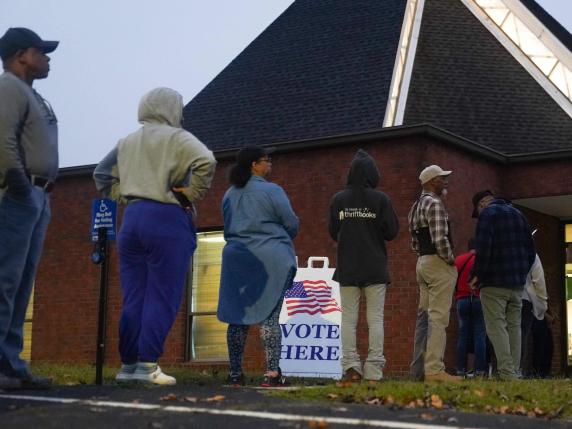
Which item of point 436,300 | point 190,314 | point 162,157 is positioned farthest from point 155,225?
point 190,314

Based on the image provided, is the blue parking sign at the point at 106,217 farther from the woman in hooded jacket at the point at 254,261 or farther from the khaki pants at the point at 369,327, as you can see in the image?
the khaki pants at the point at 369,327

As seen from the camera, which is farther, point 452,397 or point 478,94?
point 478,94

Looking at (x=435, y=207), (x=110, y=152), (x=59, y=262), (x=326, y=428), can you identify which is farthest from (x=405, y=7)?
(x=326, y=428)

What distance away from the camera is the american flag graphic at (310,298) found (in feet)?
41.0

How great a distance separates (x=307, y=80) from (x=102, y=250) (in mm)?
13290

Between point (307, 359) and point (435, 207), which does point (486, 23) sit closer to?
point (307, 359)

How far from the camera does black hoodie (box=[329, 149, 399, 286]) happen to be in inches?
359

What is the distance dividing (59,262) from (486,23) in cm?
1047

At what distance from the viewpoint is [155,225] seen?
755cm

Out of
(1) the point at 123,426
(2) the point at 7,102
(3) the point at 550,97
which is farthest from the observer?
(3) the point at 550,97

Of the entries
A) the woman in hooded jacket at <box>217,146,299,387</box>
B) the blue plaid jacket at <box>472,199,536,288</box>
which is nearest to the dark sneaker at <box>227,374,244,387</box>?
the woman in hooded jacket at <box>217,146,299,387</box>

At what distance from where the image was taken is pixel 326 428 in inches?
205

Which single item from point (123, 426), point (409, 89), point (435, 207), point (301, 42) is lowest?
point (123, 426)

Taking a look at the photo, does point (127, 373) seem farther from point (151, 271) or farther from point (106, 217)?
point (106, 217)
